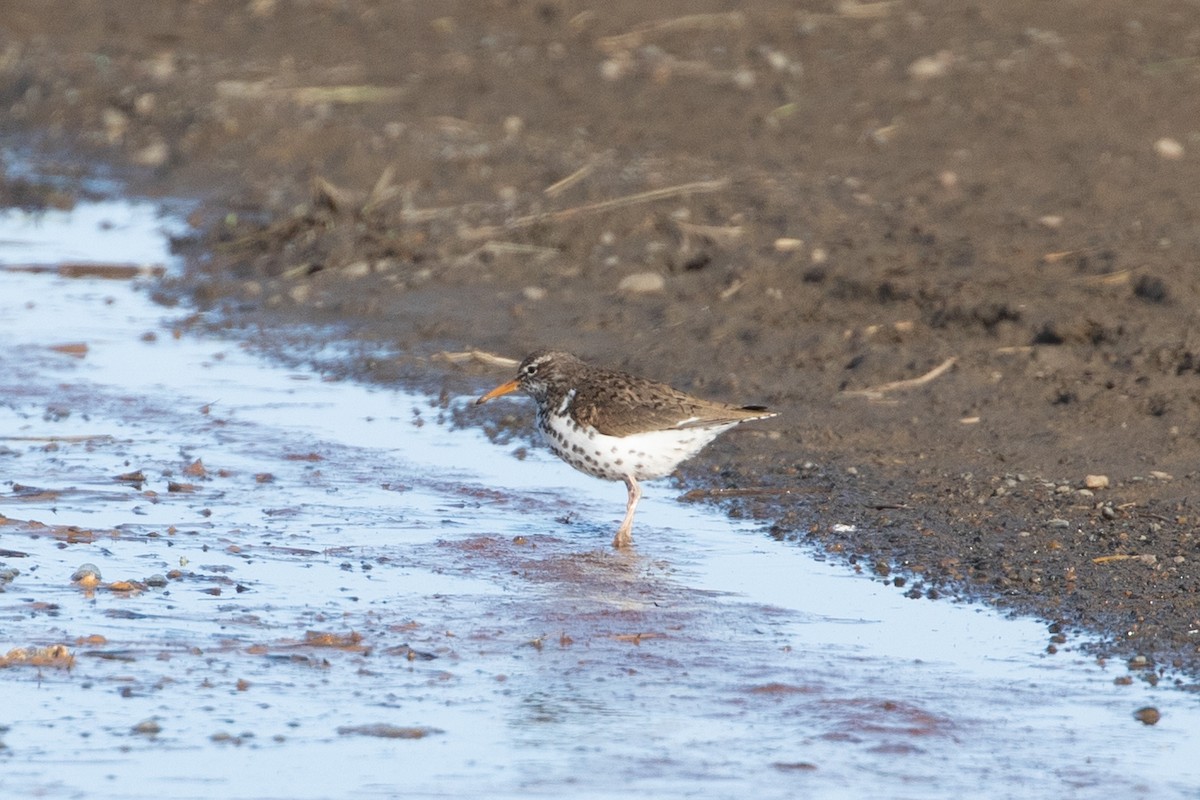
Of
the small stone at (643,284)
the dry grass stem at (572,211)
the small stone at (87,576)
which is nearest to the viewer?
the small stone at (87,576)

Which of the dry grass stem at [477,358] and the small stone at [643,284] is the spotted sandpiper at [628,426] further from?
the small stone at [643,284]

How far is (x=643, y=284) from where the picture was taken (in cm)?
1131

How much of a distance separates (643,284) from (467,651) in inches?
215

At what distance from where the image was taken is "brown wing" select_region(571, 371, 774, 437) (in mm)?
7852

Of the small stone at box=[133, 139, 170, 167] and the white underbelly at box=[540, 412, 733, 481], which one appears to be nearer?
the white underbelly at box=[540, 412, 733, 481]

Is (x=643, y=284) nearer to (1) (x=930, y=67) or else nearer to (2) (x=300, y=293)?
(2) (x=300, y=293)

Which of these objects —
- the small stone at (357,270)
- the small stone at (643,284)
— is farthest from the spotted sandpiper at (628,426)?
the small stone at (357,270)

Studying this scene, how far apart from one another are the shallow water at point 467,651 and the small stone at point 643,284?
230cm

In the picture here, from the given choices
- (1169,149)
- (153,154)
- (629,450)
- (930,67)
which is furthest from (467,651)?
(153,154)

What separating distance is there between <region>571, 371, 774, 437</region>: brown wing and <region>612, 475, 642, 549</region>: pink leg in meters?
0.23

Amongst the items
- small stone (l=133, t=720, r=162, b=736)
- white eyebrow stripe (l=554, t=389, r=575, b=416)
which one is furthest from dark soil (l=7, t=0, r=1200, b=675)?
small stone (l=133, t=720, r=162, b=736)

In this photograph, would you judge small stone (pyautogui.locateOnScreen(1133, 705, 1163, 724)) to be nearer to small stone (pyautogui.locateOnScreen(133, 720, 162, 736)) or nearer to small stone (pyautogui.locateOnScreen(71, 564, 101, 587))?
small stone (pyautogui.locateOnScreen(133, 720, 162, 736))

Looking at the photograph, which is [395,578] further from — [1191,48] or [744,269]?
[1191,48]

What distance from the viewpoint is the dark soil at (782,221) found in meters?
8.02
